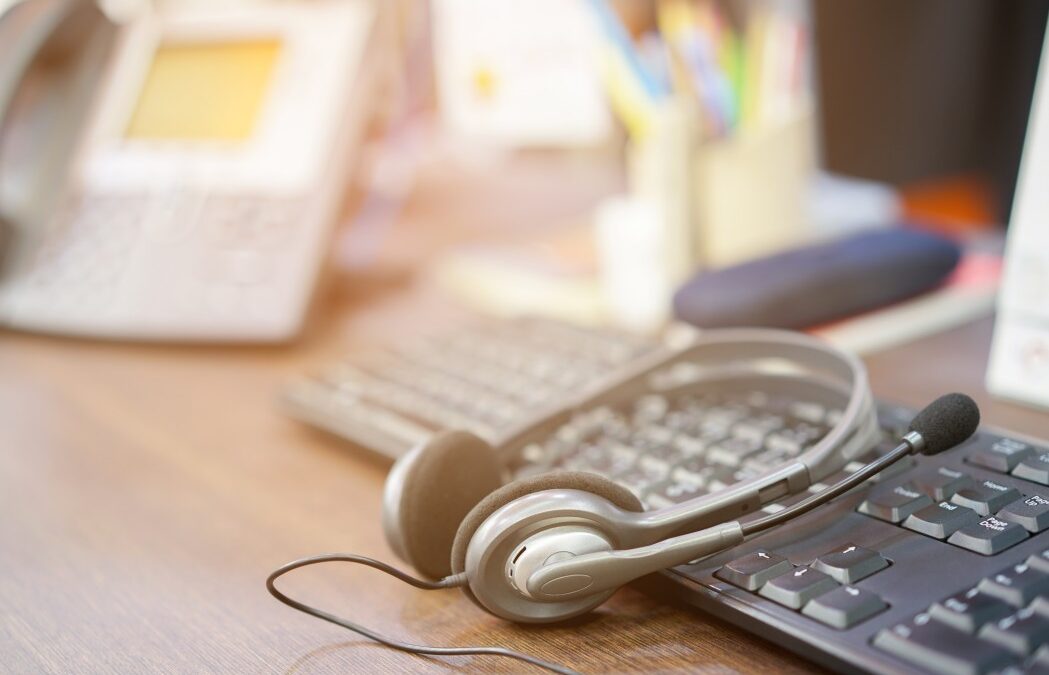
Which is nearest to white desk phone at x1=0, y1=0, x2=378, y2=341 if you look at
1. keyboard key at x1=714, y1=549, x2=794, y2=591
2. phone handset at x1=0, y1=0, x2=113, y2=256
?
phone handset at x1=0, y1=0, x2=113, y2=256

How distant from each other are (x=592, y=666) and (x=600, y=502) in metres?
0.06

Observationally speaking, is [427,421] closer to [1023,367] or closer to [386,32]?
[1023,367]

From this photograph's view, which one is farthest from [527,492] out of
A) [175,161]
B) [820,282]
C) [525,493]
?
[175,161]

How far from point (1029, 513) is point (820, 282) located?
0.92 feet

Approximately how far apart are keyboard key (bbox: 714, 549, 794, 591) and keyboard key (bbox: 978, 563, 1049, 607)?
0.07 meters

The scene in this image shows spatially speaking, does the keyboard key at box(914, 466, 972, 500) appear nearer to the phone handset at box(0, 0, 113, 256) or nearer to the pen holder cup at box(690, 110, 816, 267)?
the pen holder cup at box(690, 110, 816, 267)

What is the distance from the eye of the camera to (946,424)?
0.40 meters

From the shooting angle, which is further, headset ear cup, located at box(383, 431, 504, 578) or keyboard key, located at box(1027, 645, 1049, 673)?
headset ear cup, located at box(383, 431, 504, 578)

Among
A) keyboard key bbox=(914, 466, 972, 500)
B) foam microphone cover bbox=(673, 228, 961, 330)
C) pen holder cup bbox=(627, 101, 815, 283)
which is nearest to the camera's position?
keyboard key bbox=(914, 466, 972, 500)

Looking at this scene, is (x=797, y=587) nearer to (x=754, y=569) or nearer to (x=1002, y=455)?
(x=754, y=569)

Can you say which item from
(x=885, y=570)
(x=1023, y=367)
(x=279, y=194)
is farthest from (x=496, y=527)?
(x=279, y=194)

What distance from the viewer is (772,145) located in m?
0.81

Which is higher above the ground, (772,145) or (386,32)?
(386,32)

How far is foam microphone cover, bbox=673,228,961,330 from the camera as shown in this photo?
2.05 ft
